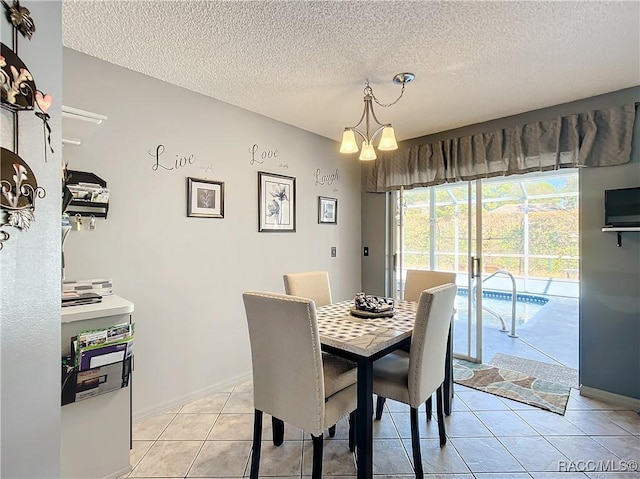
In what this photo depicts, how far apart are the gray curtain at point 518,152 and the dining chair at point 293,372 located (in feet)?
8.21

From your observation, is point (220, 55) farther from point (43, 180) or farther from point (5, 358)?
point (5, 358)

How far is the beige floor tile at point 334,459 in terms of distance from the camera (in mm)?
1752

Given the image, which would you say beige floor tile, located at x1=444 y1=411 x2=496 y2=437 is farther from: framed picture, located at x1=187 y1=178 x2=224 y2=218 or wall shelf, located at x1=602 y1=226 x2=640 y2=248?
framed picture, located at x1=187 y1=178 x2=224 y2=218

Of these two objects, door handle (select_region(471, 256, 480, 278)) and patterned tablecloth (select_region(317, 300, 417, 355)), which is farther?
door handle (select_region(471, 256, 480, 278))

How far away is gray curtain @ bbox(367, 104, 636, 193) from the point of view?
248 cm

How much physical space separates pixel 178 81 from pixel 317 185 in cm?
168

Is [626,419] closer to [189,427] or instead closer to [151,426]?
[189,427]

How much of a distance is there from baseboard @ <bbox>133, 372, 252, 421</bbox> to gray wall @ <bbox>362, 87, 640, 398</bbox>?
2894 mm

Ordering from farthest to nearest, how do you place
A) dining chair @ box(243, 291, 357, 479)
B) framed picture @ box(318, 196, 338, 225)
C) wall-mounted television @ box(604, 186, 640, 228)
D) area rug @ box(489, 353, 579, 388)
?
framed picture @ box(318, 196, 338, 225) → area rug @ box(489, 353, 579, 388) → wall-mounted television @ box(604, 186, 640, 228) → dining chair @ box(243, 291, 357, 479)

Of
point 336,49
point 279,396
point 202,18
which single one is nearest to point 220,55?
point 202,18

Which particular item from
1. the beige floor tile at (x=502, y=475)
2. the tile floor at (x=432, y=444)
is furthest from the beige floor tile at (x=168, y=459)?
the beige floor tile at (x=502, y=475)

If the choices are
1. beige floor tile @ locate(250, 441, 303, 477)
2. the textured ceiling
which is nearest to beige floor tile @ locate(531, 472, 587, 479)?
beige floor tile @ locate(250, 441, 303, 477)

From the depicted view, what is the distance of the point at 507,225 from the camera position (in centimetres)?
343

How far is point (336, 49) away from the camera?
1.91 metres
